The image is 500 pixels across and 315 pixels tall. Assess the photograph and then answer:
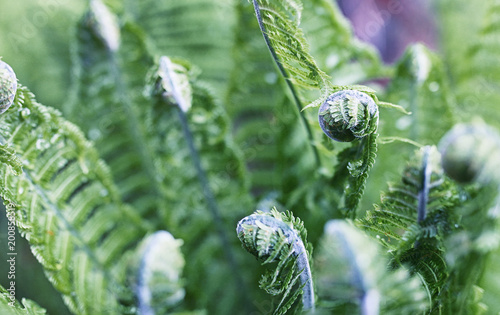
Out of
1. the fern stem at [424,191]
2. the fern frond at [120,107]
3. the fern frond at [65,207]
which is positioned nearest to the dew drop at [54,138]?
the fern frond at [65,207]

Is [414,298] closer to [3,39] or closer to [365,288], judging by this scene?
[365,288]

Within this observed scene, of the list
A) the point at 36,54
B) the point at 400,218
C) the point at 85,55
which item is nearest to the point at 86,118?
the point at 85,55

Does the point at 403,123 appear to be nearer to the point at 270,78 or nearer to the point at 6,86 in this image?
the point at 270,78

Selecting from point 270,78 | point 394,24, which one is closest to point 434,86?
Result: point 270,78

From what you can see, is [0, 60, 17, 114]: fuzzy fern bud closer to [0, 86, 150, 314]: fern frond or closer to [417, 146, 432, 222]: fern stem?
[0, 86, 150, 314]: fern frond

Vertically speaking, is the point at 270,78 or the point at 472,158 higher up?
the point at 270,78

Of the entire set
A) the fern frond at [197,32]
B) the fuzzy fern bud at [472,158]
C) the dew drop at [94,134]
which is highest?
the fern frond at [197,32]

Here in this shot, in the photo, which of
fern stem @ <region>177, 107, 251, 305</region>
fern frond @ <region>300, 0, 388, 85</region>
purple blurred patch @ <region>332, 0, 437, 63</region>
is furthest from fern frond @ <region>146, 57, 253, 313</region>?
purple blurred patch @ <region>332, 0, 437, 63</region>

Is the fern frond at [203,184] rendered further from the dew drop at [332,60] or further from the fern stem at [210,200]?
the dew drop at [332,60]
